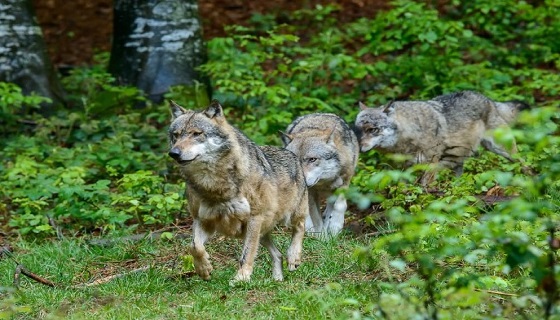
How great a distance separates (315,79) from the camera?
48.7 ft

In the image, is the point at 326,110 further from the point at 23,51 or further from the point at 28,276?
the point at 28,276

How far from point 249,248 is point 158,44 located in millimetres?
7459

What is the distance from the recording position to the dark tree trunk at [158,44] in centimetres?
1409

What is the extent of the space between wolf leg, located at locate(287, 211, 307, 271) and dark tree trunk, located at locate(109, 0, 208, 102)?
21.1ft

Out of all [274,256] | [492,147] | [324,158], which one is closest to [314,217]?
[324,158]

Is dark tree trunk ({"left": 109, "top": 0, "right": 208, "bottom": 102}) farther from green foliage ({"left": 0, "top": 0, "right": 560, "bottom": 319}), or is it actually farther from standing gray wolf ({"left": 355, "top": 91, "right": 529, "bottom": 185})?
standing gray wolf ({"left": 355, "top": 91, "right": 529, "bottom": 185})

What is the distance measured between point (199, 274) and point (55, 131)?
6490 mm

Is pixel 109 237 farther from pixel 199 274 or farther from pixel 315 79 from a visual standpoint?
pixel 315 79

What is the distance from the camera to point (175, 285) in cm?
730

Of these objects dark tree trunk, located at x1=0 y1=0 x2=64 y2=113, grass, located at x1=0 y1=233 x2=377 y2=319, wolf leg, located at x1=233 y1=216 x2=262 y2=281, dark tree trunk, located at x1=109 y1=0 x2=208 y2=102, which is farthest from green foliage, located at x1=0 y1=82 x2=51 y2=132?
wolf leg, located at x1=233 y1=216 x2=262 y2=281

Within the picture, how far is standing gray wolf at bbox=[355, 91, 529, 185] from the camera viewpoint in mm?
11469

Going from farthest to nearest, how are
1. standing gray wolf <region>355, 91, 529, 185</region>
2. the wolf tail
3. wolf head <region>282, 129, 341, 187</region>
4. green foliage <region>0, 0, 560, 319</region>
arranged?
1. the wolf tail
2. standing gray wolf <region>355, 91, 529, 185</region>
3. wolf head <region>282, 129, 341, 187</region>
4. green foliage <region>0, 0, 560, 319</region>

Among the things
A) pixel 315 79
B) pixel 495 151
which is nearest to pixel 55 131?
pixel 315 79

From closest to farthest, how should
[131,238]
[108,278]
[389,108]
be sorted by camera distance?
[108,278]
[131,238]
[389,108]
